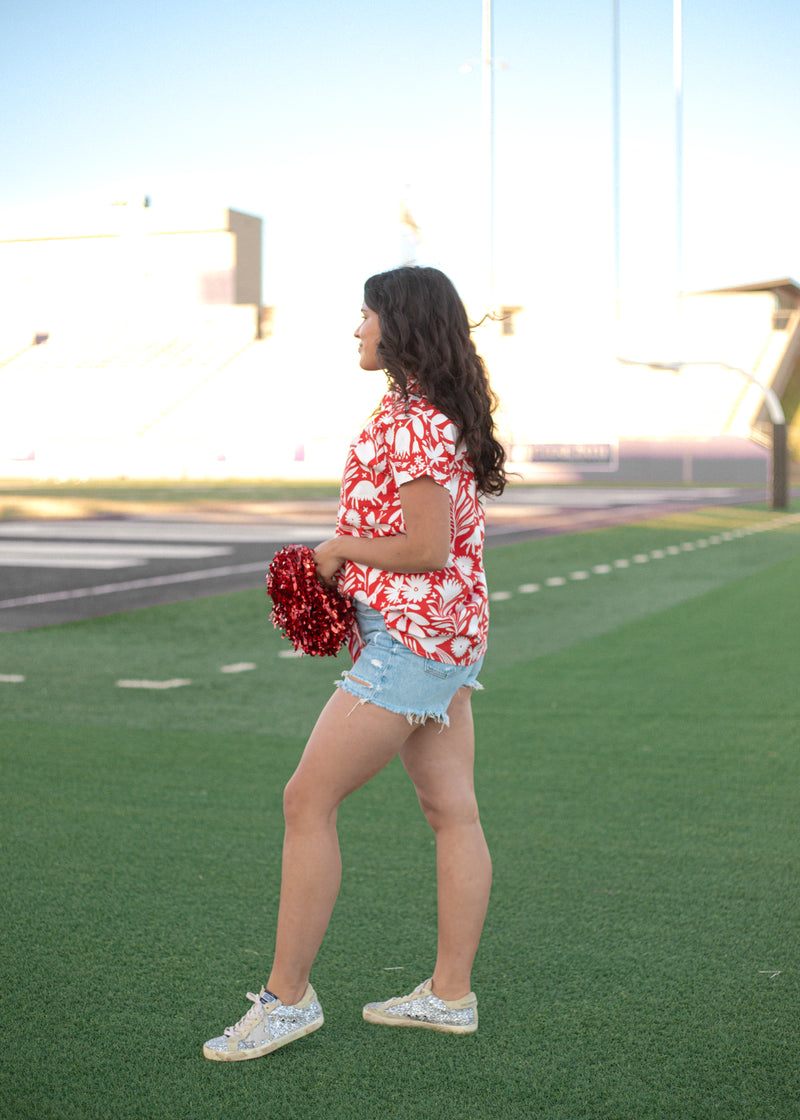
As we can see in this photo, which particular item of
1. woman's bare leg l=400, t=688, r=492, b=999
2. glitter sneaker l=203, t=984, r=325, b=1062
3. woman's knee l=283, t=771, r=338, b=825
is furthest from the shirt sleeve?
glitter sneaker l=203, t=984, r=325, b=1062

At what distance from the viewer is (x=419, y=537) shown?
109 inches

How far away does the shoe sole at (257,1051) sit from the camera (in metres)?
2.89

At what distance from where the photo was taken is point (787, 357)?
53125mm

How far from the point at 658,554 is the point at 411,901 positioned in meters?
13.5

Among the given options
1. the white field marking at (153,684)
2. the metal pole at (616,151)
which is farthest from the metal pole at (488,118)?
the white field marking at (153,684)

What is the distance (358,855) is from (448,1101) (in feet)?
5.47

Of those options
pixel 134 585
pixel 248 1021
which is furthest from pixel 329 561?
pixel 134 585

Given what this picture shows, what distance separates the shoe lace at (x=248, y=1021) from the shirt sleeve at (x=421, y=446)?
3.85ft

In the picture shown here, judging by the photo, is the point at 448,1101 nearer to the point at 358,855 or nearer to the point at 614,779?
the point at 358,855

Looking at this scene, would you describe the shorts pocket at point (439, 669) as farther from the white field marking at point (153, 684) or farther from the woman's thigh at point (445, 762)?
the white field marking at point (153, 684)

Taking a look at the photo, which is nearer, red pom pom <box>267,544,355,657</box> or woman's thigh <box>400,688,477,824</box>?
red pom pom <box>267,544,355,657</box>

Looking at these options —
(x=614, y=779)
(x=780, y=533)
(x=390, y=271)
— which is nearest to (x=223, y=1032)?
(x=390, y=271)

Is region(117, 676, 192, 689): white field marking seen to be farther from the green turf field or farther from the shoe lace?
the shoe lace

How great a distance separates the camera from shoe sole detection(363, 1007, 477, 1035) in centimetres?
305
